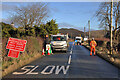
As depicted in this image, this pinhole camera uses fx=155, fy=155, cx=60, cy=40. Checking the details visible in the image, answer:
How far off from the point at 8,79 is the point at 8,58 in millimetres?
3747

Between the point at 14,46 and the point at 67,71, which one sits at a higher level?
the point at 14,46

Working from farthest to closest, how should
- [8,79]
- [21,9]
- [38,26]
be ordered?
[38,26] → [21,9] → [8,79]

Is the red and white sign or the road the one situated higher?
the red and white sign

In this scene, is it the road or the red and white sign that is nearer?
the road

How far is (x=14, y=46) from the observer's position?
1107 centimetres

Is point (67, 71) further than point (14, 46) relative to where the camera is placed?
No

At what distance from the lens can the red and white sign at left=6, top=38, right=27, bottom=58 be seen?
1041 cm

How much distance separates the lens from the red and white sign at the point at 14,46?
10.4 meters

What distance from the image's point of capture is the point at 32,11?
81.0 feet

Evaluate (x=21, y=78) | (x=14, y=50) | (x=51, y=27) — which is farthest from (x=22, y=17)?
(x=21, y=78)

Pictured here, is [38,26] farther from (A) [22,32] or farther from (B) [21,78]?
(B) [21,78]

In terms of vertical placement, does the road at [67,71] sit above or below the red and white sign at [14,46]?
below

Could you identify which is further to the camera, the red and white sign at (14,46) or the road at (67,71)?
the red and white sign at (14,46)

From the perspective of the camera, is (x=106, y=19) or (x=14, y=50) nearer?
(x=14, y=50)
